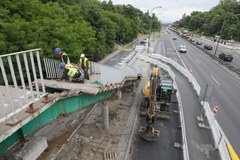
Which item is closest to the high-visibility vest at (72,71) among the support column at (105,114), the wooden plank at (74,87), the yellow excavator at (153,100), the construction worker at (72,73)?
the construction worker at (72,73)

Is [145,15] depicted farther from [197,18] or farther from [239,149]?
[239,149]

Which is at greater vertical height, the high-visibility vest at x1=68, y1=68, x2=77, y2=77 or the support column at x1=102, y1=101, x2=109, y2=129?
the high-visibility vest at x1=68, y1=68, x2=77, y2=77

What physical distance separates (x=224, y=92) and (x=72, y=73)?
18.2m

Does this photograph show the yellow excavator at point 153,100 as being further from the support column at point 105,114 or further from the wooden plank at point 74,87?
the wooden plank at point 74,87

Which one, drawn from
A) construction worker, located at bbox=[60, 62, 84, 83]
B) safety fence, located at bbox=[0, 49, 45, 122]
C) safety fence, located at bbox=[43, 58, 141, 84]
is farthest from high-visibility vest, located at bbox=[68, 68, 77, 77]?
A: safety fence, located at bbox=[0, 49, 45, 122]

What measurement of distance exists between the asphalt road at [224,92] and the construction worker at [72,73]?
9.55 metres

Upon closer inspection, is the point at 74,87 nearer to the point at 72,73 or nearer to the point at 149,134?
the point at 72,73

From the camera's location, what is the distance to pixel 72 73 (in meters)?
9.27

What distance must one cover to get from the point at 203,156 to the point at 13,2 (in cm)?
1927

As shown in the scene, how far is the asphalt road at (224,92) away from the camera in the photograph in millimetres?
13781

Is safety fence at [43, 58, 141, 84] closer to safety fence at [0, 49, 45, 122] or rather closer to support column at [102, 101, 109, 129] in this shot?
support column at [102, 101, 109, 129]

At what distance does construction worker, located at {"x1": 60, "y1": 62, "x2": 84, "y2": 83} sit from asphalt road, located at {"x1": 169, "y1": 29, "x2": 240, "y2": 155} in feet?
31.3

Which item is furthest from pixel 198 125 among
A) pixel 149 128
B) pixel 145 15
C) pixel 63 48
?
pixel 145 15

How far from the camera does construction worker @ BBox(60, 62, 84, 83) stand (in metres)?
9.27
